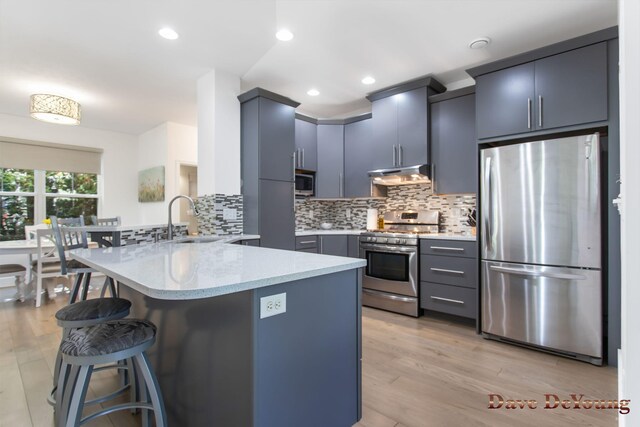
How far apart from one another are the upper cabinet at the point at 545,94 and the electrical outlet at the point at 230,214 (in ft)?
8.39

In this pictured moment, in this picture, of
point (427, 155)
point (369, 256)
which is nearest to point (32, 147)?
point (369, 256)

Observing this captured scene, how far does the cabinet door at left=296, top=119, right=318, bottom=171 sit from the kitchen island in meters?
2.75

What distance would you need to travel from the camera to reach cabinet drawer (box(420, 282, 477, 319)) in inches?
121

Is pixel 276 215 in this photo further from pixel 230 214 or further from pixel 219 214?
pixel 219 214

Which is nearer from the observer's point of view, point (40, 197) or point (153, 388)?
point (153, 388)

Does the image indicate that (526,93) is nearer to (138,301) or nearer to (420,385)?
(420,385)

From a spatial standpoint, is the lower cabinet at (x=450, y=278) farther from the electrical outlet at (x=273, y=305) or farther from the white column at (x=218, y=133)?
the electrical outlet at (x=273, y=305)

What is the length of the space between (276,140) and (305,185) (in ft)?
2.89

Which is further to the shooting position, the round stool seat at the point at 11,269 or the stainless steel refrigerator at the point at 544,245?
the round stool seat at the point at 11,269

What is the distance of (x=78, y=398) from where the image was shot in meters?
1.14

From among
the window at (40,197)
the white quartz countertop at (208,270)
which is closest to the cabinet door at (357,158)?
the white quartz countertop at (208,270)

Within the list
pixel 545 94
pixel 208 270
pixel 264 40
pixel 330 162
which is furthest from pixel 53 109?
pixel 545 94

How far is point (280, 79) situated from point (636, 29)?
328 cm

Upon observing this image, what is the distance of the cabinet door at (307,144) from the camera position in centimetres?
428
